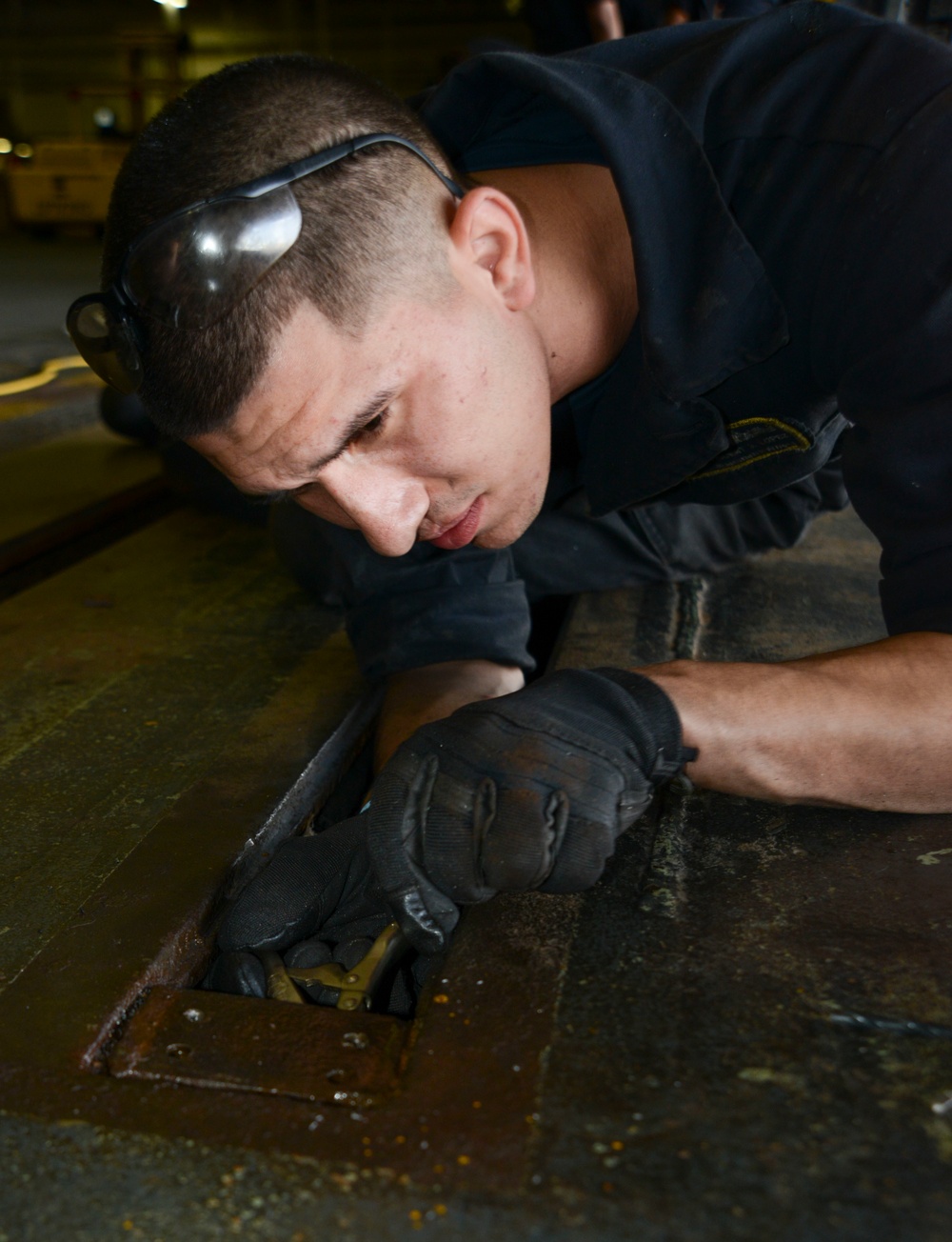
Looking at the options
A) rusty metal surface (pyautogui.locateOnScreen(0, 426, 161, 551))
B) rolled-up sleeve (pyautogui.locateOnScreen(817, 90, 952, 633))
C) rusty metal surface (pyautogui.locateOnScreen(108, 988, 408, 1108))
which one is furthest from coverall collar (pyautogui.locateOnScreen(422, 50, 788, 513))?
rusty metal surface (pyautogui.locateOnScreen(0, 426, 161, 551))

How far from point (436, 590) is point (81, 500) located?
1.48 m

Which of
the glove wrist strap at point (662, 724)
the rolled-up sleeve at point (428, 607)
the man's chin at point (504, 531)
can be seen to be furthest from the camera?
the rolled-up sleeve at point (428, 607)

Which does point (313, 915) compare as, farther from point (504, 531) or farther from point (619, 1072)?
point (504, 531)

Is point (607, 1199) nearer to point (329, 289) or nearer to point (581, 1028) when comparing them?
point (581, 1028)

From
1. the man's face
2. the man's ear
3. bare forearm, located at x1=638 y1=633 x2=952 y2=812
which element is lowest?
bare forearm, located at x1=638 y1=633 x2=952 y2=812

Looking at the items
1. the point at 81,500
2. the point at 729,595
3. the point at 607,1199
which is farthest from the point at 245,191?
the point at 81,500

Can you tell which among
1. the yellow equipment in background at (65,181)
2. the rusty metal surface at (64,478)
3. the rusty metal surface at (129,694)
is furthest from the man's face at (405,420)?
the yellow equipment in background at (65,181)

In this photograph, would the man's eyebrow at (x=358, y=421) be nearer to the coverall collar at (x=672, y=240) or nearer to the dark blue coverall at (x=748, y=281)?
the dark blue coverall at (x=748, y=281)

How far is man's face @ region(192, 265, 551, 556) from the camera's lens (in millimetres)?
1105

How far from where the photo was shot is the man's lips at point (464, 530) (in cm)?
130

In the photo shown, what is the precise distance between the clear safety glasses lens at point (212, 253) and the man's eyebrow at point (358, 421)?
166 mm

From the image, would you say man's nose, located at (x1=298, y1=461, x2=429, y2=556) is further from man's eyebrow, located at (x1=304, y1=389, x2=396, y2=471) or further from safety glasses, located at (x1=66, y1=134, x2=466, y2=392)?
safety glasses, located at (x1=66, y1=134, x2=466, y2=392)

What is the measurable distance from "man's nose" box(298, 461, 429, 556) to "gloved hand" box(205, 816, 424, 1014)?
1.07ft

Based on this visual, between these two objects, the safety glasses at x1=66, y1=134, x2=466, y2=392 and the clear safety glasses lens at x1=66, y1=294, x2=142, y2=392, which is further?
the clear safety glasses lens at x1=66, y1=294, x2=142, y2=392
